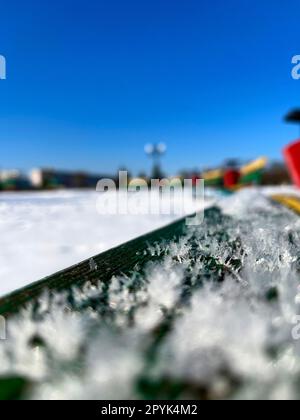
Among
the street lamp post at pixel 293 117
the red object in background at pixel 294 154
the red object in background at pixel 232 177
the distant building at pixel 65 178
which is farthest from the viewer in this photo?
the distant building at pixel 65 178

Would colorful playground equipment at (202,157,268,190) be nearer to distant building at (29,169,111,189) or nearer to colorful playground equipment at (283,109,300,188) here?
colorful playground equipment at (283,109,300,188)

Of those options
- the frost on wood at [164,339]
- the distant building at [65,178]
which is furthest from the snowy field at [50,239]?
the distant building at [65,178]

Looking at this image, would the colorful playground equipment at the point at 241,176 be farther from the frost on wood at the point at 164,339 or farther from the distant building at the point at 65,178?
the distant building at the point at 65,178

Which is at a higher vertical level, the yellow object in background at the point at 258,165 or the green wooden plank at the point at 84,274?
the yellow object in background at the point at 258,165

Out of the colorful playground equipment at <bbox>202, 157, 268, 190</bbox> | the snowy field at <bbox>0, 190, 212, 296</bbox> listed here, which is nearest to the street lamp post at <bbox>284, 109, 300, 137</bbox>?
the snowy field at <bbox>0, 190, 212, 296</bbox>

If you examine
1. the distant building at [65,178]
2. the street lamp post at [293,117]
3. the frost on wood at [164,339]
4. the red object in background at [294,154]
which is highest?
the distant building at [65,178]

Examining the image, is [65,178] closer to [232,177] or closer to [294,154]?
[232,177]
